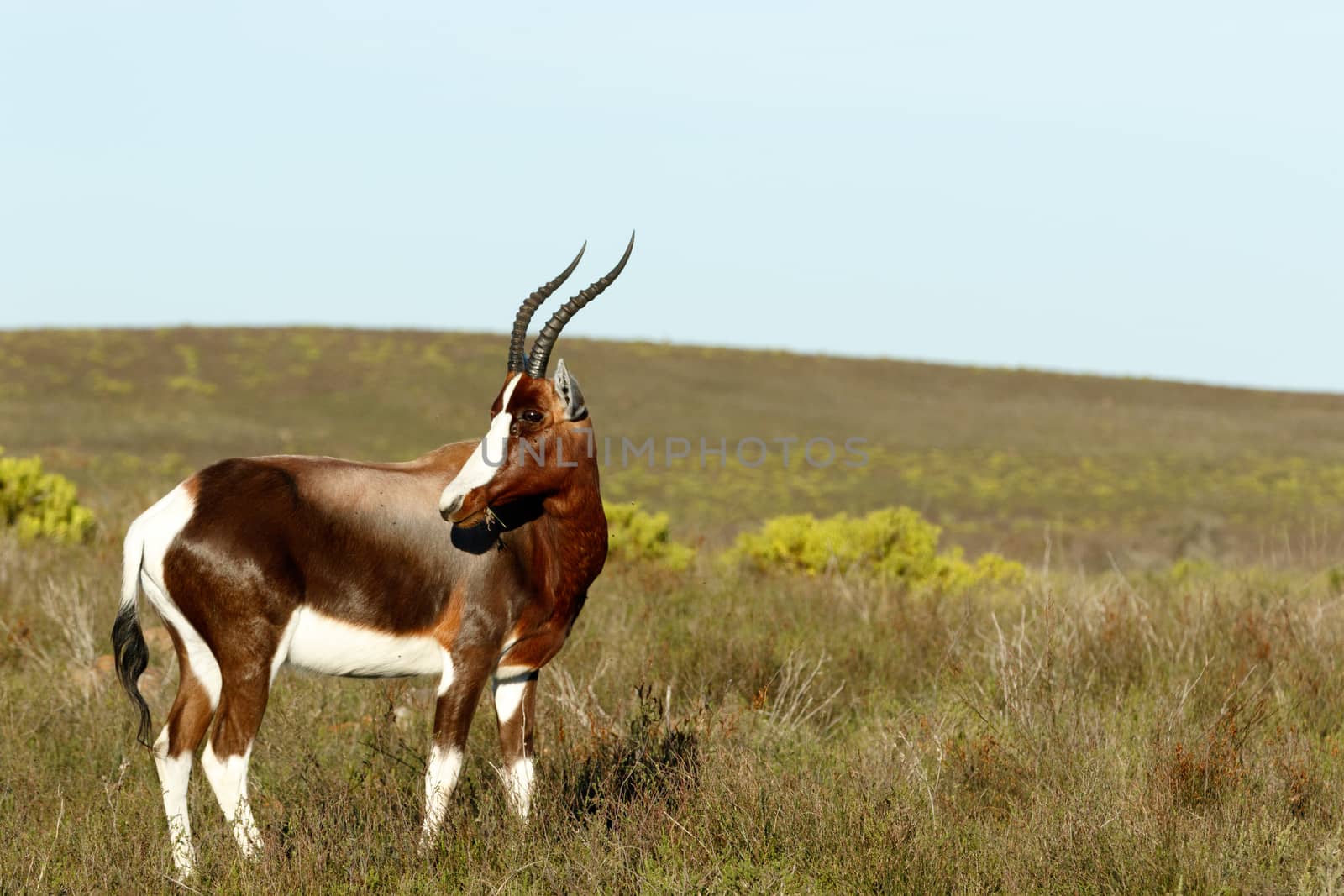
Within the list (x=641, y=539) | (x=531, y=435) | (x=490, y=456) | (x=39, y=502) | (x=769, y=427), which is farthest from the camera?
(x=769, y=427)

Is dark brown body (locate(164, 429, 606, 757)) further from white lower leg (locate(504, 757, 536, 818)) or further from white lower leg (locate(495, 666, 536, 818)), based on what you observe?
white lower leg (locate(504, 757, 536, 818))

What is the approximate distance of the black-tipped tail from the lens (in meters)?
5.04

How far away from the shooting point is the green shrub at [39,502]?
41.9ft

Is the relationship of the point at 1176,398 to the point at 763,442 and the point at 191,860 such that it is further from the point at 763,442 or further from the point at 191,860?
the point at 191,860

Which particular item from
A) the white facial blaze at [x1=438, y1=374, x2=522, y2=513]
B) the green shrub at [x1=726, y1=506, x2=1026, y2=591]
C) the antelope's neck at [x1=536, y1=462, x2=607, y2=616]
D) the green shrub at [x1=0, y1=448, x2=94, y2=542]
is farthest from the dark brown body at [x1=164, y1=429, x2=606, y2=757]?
the green shrub at [x1=0, y1=448, x2=94, y2=542]

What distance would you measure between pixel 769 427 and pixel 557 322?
43.3m

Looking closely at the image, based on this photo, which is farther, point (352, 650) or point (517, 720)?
point (517, 720)

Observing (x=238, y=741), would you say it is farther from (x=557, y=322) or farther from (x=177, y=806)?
(x=557, y=322)

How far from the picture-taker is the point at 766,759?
586 cm

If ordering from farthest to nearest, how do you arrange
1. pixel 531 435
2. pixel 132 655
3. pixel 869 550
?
pixel 869 550, pixel 132 655, pixel 531 435

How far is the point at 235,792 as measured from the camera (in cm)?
461

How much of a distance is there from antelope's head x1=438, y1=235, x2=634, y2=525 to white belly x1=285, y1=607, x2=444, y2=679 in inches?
23.0

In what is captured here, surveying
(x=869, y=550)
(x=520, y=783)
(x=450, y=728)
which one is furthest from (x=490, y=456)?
(x=869, y=550)

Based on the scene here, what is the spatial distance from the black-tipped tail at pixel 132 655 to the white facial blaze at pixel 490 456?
1.56m
